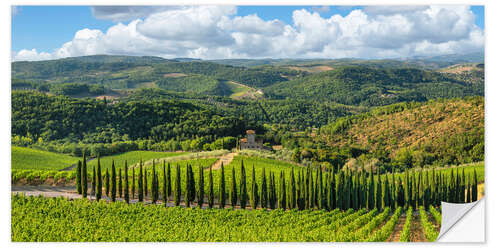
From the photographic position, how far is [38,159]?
64.1ft

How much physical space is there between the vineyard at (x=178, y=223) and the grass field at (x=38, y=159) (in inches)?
107

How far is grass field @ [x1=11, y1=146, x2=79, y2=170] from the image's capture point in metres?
17.8

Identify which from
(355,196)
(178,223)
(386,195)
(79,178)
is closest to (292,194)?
(355,196)

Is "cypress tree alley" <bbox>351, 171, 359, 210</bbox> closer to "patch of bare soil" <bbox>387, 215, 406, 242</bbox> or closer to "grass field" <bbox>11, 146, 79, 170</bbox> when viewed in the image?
"patch of bare soil" <bbox>387, 215, 406, 242</bbox>

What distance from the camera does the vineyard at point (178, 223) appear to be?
40.7 feet

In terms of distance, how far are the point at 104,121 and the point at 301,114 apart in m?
48.7

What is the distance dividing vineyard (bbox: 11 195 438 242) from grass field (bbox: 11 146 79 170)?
107 inches

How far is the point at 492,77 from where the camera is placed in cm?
1302

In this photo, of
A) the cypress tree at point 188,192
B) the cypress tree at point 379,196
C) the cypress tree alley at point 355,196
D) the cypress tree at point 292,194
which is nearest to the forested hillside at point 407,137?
the cypress tree at point 379,196

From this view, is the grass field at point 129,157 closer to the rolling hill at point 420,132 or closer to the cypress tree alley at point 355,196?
the cypress tree alley at point 355,196

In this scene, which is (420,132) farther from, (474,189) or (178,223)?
(178,223)

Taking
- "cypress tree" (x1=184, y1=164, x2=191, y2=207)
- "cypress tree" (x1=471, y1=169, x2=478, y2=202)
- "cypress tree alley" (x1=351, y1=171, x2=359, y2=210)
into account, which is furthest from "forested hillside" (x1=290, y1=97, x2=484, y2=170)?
"cypress tree" (x1=184, y1=164, x2=191, y2=207)
